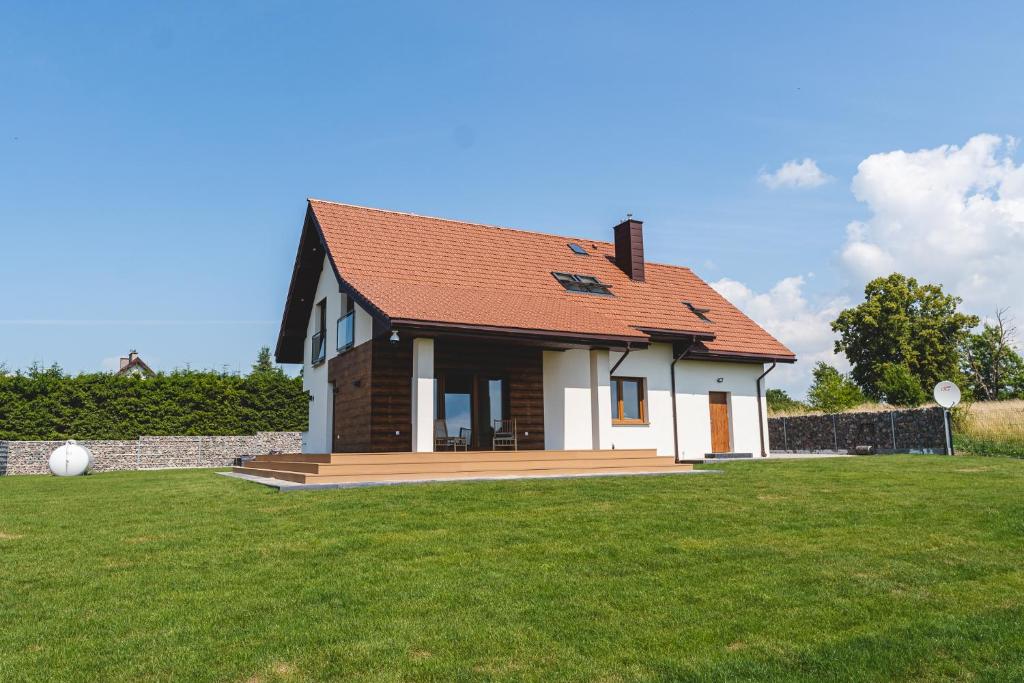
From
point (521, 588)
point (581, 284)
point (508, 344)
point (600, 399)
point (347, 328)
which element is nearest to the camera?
point (521, 588)

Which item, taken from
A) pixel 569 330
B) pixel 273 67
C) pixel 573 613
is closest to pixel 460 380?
pixel 569 330

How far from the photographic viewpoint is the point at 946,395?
65.7 feet

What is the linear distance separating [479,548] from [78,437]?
21.7m

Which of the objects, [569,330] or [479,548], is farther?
[569,330]

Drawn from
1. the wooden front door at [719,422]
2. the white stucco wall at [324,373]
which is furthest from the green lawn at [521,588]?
the wooden front door at [719,422]

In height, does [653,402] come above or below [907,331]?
below

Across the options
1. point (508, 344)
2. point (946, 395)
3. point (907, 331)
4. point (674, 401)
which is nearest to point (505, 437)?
point (508, 344)

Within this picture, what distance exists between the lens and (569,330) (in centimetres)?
1473

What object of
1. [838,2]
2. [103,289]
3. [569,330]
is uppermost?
[838,2]

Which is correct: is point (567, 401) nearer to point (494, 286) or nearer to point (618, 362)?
point (618, 362)

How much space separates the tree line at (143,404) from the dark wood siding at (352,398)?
9.51 metres

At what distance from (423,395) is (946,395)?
15.1 metres

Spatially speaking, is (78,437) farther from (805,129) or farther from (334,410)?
(805,129)

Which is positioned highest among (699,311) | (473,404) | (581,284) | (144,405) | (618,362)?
(581,284)
